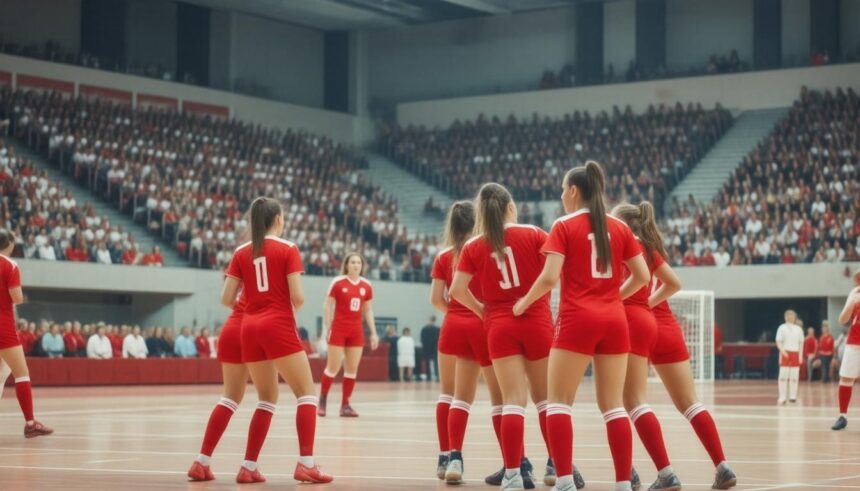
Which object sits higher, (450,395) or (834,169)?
(834,169)

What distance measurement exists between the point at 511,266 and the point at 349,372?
1165cm

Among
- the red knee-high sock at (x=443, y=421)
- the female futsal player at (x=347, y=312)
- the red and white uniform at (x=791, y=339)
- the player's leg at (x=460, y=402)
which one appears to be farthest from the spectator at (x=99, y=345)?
the player's leg at (x=460, y=402)

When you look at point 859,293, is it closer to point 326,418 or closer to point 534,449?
point 534,449

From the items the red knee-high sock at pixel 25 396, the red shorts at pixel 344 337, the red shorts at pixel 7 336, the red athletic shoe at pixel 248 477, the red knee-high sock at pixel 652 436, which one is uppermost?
the red shorts at pixel 7 336

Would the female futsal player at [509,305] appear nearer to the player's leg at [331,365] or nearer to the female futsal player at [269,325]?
the female futsal player at [269,325]

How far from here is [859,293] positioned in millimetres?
17969

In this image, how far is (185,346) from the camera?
39156 mm

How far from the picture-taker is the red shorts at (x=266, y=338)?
A: 1100 centimetres

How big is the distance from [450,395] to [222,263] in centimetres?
3167

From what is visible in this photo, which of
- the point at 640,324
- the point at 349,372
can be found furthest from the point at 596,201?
the point at 349,372

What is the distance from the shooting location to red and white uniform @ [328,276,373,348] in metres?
21.0

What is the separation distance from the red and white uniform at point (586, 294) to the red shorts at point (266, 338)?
8.70 feet

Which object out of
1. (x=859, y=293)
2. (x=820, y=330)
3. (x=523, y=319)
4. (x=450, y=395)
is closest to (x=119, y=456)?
(x=450, y=395)

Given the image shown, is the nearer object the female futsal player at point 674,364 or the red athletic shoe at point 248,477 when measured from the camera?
the female futsal player at point 674,364
